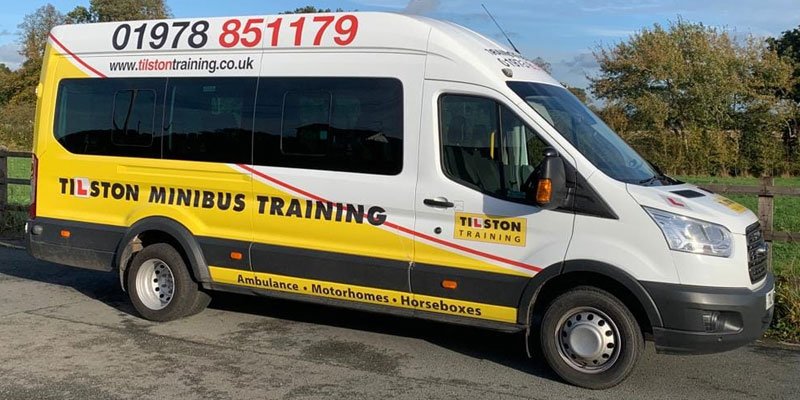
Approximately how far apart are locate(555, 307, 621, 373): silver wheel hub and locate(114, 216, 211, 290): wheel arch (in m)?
3.21

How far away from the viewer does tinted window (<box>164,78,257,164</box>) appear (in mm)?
6496

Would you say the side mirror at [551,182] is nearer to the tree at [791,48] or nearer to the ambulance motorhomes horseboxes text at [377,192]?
the ambulance motorhomes horseboxes text at [377,192]

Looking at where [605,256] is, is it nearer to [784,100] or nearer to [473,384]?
[473,384]

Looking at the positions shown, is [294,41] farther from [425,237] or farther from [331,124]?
[425,237]

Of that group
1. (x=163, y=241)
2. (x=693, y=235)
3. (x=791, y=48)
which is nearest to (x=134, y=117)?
(x=163, y=241)

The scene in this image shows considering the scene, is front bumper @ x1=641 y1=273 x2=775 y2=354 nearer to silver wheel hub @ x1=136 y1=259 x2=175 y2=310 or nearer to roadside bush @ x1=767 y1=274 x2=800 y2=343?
roadside bush @ x1=767 y1=274 x2=800 y2=343

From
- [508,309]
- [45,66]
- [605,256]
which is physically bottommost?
[508,309]

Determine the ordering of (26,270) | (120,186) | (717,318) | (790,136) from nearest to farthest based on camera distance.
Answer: (717,318) < (120,186) < (26,270) < (790,136)

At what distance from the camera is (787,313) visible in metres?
6.84

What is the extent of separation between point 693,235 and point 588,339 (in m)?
1.03

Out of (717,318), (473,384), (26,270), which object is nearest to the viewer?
(717,318)

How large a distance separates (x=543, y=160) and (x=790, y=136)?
3548cm

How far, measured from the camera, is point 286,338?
6516 millimetres

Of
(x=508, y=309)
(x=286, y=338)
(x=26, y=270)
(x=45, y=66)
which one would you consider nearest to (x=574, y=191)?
(x=508, y=309)
